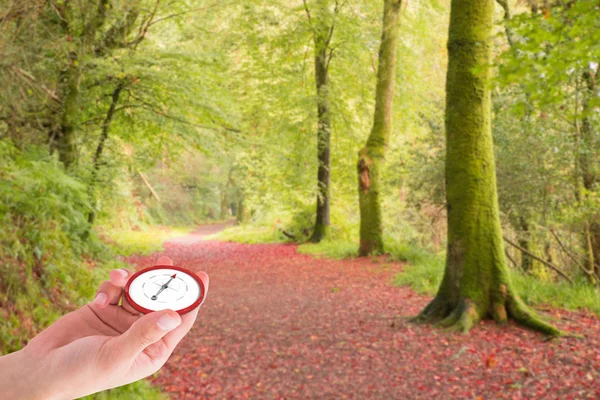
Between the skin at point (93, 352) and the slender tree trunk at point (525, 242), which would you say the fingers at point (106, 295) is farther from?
the slender tree trunk at point (525, 242)

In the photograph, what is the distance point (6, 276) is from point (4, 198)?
171cm

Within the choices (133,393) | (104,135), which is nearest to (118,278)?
(133,393)

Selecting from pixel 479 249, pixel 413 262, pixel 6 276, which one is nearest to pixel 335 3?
pixel 413 262

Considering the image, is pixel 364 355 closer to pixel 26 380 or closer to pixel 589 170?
pixel 26 380

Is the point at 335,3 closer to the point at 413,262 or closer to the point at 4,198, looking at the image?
the point at 413,262

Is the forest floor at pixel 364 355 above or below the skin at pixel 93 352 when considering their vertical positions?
below

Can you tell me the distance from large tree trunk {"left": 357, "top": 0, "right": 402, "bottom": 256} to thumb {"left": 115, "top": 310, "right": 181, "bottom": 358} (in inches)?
438

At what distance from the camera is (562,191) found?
25.8 ft

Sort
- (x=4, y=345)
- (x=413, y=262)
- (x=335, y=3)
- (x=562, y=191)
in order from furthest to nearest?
(x=335, y=3) → (x=413, y=262) → (x=562, y=191) → (x=4, y=345)

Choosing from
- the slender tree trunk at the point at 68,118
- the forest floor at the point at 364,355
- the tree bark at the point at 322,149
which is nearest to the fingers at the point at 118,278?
A: the forest floor at the point at 364,355

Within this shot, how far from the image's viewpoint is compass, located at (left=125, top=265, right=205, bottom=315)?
1521 millimetres

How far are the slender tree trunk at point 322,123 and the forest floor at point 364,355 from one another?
735cm

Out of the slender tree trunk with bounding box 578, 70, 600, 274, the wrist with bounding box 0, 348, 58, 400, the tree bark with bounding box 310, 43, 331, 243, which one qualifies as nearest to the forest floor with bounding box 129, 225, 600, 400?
the slender tree trunk with bounding box 578, 70, 600, 274

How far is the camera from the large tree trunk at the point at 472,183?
233 inches
